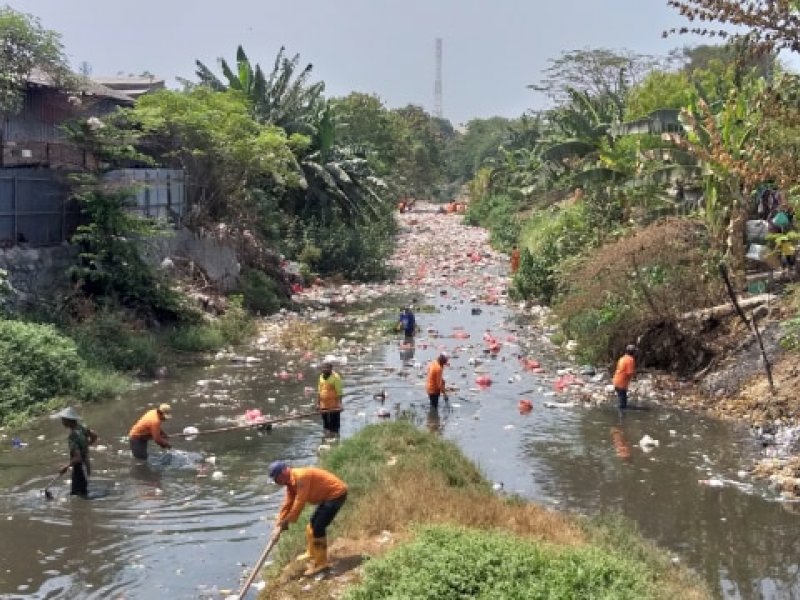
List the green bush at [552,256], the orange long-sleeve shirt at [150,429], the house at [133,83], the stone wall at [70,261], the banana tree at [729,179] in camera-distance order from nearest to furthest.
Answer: the orange long-sleeve shirt at [150,429] → the banana tree at [729,179] → the stone wall at [70,261] → the green bush at [552,256] → the house at [133,83]

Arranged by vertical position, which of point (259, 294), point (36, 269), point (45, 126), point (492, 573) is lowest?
point (492, 573)

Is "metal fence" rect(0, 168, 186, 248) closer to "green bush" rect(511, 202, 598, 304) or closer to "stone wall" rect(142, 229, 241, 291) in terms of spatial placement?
"stone wall" rect(142, 229, 241, 291)

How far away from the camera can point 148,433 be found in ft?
43.0

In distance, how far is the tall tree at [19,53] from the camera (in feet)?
60.5

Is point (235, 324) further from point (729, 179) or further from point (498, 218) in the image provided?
point (498, 218)

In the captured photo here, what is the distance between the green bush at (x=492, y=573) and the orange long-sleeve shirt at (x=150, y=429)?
5982 mm

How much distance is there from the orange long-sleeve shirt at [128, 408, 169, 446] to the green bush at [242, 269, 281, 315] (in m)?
12.6

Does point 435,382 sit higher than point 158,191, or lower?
lower

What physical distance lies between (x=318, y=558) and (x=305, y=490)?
0.64 metres

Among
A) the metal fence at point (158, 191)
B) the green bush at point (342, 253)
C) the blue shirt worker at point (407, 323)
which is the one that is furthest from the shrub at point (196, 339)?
the green bush at point (342, 253)

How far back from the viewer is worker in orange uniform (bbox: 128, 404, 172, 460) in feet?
42.6

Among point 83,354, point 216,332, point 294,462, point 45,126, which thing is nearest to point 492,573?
point 294,462

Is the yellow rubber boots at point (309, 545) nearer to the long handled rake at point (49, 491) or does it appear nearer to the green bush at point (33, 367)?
the long handled rake at point (49, 491)

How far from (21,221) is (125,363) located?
11.8ft
